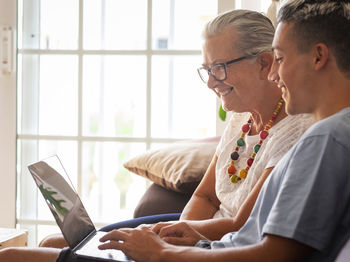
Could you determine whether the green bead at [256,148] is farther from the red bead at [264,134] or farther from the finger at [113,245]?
the finger at [113,245]

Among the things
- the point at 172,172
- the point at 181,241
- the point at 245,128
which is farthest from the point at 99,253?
the point at 172,172

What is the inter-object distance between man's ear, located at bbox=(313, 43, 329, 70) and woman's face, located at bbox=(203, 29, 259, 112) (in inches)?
23.9

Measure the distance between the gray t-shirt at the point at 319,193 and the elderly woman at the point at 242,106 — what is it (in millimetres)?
506

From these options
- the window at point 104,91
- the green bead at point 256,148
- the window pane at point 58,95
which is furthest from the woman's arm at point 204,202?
the window pane at point 58,95

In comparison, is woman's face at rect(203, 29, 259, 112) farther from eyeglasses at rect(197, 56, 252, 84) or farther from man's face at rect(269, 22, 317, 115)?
man's face at rect(269, 22, 317, 115)

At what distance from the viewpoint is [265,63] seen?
5.39 ft

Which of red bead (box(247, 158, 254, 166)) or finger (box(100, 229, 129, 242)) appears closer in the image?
finger (box(100, 229, 129, 242))

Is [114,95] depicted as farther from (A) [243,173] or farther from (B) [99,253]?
(B) [99,253]

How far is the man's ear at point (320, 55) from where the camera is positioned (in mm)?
1023

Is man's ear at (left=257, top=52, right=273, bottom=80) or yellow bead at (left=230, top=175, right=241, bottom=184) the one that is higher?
man's ear at (left=257, top=52, right=273, bottom=80)

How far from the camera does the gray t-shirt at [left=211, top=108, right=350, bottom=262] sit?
0.93m

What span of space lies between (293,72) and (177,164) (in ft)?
4.05

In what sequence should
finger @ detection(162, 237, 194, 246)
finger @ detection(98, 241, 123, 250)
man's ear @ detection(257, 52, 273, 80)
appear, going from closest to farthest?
finger @ detection(98, 241, 123, 250)
finger @ detection(162, 237, 194, 246)
man's ear @ detection(257, 52, 273, 80)

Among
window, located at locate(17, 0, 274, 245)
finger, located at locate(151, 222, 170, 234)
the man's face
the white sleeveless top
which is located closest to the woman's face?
the white sleeveless top
